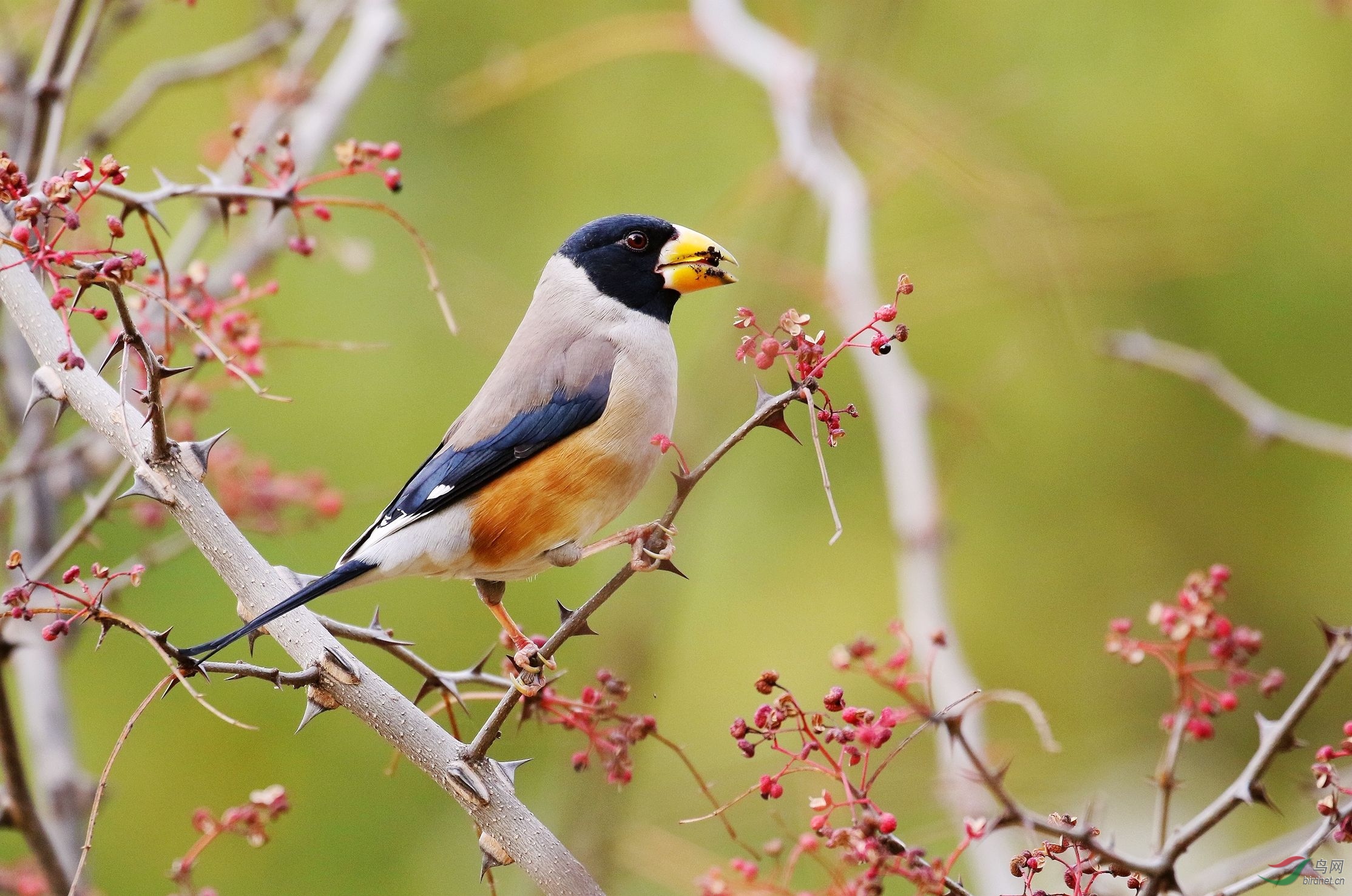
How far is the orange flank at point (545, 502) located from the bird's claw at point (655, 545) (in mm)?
658

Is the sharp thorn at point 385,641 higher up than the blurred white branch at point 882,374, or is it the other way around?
the blurred white branch at point 882,374

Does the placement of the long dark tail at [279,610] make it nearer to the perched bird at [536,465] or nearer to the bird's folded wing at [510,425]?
the perched bird at [536,465]

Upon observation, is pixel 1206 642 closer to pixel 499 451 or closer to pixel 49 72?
pixel 499 451

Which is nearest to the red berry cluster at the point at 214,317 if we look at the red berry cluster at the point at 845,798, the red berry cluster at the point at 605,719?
the red berry cluster at the point at 605,719

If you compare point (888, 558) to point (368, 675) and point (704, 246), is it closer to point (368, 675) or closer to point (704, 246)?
point (704, 246)

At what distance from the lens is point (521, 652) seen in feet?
8.27

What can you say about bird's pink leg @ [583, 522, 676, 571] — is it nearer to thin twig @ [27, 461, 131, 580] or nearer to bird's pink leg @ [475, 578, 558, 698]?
bird's pink leg @ [475, 578, 558, 698]

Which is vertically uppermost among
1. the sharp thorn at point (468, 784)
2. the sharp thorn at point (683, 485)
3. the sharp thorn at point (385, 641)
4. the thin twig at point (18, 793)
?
the sharp thorn at point (683, 485)

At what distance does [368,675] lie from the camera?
7.22 ft

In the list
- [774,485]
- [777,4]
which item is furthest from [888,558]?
[777,4]

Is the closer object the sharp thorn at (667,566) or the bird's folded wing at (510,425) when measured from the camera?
the sharp thorn at (667,566)

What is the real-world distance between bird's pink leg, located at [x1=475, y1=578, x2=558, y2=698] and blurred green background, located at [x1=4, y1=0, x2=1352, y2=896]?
2.06 m

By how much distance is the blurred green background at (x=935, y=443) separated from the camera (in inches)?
244

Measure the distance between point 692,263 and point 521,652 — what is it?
1.35 meters
